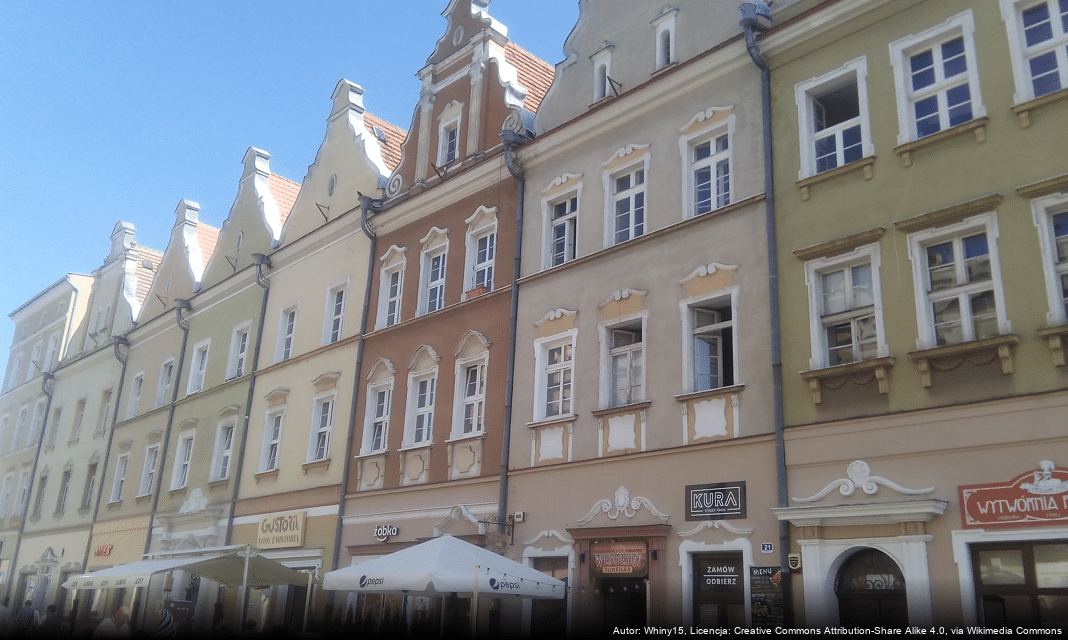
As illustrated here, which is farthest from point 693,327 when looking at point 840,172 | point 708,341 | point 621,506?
point 840,172

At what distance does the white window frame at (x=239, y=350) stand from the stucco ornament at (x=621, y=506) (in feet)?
47.5

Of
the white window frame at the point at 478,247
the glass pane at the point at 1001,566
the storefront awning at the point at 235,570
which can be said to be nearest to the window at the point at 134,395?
the storefront awning at the point at 235,570

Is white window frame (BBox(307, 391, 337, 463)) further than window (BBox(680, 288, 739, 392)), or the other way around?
white window frame (BBox(307, 391, 337, 463))

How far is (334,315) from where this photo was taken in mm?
23672

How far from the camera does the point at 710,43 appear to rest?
52.8 ft

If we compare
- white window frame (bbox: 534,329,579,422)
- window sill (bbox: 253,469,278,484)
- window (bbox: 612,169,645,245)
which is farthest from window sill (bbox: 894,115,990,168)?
window sill (bbox: 253,469,278,484)

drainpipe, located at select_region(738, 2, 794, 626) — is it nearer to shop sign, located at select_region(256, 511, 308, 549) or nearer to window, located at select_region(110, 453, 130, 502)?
shop sign, located at select_region(256, 511, 308, 549)

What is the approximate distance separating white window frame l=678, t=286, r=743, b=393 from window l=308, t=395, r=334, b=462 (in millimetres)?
10338

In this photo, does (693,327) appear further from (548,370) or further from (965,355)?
(965,355)

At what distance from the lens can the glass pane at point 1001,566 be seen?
10.6 metres

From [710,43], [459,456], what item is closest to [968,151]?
[710,43]

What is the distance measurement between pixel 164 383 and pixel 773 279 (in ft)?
76.9

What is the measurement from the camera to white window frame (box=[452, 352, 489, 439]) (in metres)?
18.2

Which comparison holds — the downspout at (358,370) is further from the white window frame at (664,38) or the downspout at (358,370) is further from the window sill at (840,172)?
the window sill at (840,172)
